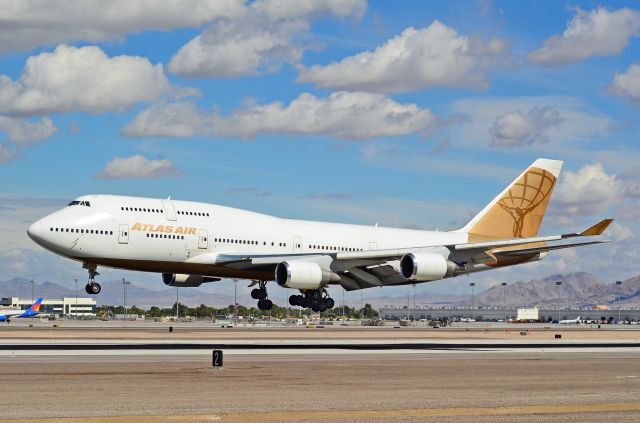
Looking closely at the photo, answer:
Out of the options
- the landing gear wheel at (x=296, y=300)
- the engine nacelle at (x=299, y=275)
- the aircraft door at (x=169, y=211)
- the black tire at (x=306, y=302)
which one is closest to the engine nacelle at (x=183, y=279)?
the landing gear wheel at (x=296, y=300)

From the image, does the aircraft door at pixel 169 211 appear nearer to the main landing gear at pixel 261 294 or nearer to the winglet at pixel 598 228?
the main landing gear at pixel 261 294

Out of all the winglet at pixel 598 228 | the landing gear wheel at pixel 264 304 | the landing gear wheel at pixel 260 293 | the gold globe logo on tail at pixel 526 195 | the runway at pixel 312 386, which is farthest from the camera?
the gold globe logo on tail at pixel 526 195

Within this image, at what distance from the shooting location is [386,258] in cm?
7725

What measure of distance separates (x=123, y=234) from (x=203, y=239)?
5.91 metres

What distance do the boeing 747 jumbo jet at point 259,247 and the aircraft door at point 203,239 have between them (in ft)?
0.23

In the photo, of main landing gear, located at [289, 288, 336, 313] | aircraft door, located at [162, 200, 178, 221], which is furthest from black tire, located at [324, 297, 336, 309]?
aircraft door, located at [162, 200, 178, 221]

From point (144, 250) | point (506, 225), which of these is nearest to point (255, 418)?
point (144, 250)

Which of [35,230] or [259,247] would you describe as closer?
[35,230]

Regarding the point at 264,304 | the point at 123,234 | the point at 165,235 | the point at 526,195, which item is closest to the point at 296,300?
the point at 264,304

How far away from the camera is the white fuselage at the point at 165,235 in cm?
6944

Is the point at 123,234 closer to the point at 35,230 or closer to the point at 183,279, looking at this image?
the point at 35,230

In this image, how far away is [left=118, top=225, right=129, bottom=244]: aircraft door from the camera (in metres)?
69.9

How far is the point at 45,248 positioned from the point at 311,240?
2041 centimetres

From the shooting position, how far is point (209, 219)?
7388cm
